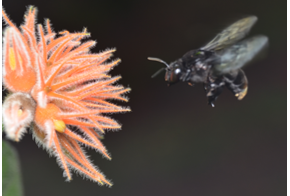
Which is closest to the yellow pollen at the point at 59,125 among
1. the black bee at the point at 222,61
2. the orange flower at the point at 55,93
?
the orange flower at the point at 55,93

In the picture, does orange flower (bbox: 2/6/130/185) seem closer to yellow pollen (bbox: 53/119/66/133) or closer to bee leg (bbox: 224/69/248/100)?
yellow pollen (bbox: 53/119/66/133)

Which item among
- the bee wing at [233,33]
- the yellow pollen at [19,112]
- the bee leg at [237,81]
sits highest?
the bee wing at [233,33]

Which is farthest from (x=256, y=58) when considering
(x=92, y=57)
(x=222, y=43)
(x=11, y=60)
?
(x=11, y=60)

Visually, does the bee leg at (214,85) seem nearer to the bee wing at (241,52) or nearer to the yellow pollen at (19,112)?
the bee wing at (241,52)

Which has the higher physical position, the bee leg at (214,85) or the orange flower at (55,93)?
the orange flower at (55,93)

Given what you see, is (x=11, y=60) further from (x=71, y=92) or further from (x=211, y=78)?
(x=211, y=78)

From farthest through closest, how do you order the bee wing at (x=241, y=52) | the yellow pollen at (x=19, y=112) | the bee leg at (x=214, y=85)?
the bee leg at (x=214, y=85) < the bee wing at (x=241, y=52) < the yellow pollen at (x=19, y=112)

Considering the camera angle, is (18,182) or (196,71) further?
(196,71)

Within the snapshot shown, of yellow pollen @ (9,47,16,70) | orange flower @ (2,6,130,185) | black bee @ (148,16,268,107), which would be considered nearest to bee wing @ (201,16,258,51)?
black bee @ (148,16,268,107)
